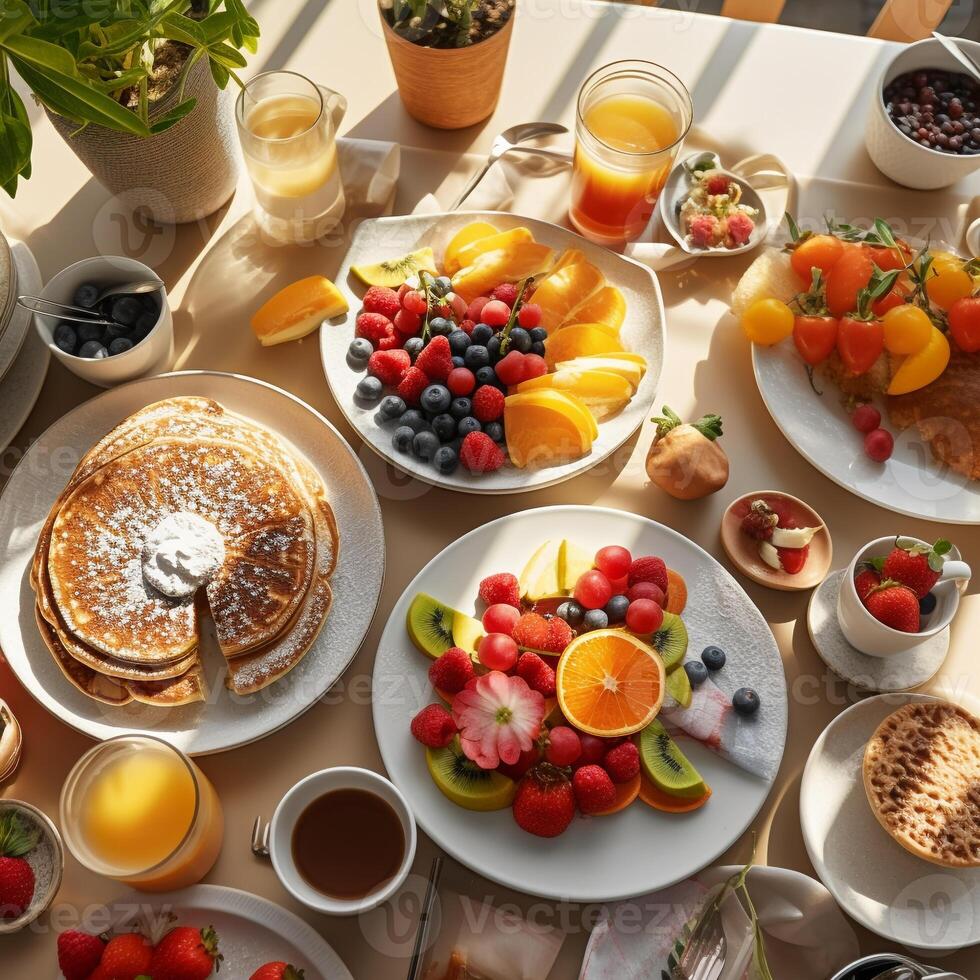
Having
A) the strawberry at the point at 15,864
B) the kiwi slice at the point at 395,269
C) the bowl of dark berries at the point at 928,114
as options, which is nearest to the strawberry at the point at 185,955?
the strawberry at the point at 15,864

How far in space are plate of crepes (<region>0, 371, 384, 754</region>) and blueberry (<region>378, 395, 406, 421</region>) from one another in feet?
0.25

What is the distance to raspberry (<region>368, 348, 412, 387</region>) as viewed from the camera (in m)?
1.39

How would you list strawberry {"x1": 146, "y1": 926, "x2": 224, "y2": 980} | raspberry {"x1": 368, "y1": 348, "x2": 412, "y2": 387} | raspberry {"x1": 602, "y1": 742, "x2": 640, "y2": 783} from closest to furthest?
strawberry {"x1": 146, "y1": 926, "x2": 224, "y2": 980} < raspberry {"x1": 602, "y1": 742, "x2": 640, "y2": 783} < raspberry {"x1": 368, "y1": 348, "x2": 412, "y2": 387}

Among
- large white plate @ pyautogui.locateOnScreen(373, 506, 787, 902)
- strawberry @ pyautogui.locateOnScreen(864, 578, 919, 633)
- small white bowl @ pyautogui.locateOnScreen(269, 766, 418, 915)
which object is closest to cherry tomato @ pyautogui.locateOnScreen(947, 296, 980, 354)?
strawberry @ pyautogui.locateOnScreen(864, 578, 919, 633)

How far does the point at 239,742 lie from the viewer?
1212 millimetres

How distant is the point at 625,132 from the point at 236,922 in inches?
52.7

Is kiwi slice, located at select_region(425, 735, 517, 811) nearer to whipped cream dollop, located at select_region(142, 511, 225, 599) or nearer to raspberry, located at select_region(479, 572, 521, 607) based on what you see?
raspberry, located at select_region(479, 572, 521, 607)

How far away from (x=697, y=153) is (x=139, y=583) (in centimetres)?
118

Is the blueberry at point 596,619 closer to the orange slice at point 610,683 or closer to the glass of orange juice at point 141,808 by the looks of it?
the orange slice at point 610,683

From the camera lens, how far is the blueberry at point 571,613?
127cm

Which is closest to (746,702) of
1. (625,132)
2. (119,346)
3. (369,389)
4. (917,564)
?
(917,564)

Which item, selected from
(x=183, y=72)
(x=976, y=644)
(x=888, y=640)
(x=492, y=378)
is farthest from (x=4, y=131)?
(x=976, y=644)

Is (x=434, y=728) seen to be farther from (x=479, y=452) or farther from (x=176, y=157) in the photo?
(x=176, y=157)

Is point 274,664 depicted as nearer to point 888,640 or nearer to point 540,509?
point 540,509
